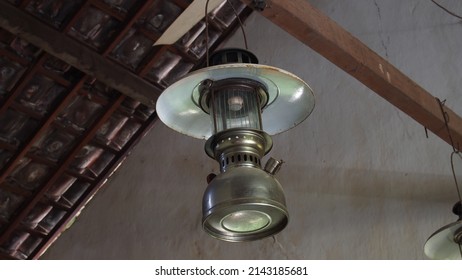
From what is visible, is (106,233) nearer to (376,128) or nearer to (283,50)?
(283,50)

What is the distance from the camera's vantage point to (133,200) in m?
5.82

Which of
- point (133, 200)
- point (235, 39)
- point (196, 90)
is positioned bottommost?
point (196, 90)

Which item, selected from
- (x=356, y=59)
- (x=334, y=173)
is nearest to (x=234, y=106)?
(x=356, y=59)

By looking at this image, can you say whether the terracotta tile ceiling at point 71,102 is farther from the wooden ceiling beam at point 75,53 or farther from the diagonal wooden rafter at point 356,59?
the diagonal wooden rafter at point 356,59

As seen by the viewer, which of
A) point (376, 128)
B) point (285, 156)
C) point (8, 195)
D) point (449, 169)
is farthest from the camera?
point (8, 195)

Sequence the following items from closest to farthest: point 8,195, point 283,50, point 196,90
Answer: point 196,90
point 283,50
point 8,195

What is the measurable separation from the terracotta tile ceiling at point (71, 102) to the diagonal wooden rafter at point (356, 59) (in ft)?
7.55

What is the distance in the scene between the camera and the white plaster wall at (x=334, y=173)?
14.1ft

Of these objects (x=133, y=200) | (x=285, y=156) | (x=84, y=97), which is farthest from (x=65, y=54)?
(x=285, y=156)

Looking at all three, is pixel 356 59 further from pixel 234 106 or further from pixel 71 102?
pixel 71 102

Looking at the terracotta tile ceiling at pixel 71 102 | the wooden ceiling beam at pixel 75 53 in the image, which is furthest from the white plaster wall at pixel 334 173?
the wooden ceiling beam at pixel 75 53

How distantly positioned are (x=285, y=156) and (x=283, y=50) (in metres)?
0.93

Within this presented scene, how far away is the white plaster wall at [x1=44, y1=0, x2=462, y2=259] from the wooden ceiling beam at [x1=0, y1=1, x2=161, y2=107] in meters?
0.65

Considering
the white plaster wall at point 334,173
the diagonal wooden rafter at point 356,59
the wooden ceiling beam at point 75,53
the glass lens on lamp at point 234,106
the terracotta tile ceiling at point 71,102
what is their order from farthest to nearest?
the terracotta tile ceiling at point 71,102, the wooden ceiling beam at point 75,53, the white plaster wall at point 334,173, the diagonal wooden rafter at point 356,59, the glass lens on lamp at point 234,106
